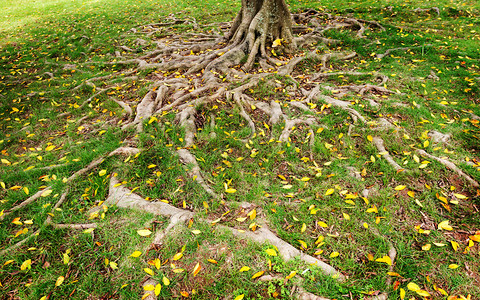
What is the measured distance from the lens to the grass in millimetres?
1921

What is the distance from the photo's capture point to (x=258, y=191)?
267 centimetres

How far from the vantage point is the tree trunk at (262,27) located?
511cm

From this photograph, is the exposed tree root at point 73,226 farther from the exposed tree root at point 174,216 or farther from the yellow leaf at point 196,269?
the yellow leaf at point 196,269

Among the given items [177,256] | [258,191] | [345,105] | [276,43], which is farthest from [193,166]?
[276,43]

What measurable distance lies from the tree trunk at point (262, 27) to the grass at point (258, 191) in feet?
3.09

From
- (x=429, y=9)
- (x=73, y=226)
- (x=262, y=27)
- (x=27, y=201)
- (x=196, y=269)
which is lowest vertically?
(x=196, y=269)

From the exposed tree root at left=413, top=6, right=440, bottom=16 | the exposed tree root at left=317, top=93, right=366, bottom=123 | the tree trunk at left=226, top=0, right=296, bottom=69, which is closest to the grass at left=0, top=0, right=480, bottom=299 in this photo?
the exposed tree root at left=317, top=93, right=366, bottom=123

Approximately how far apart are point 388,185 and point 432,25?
7.27 meters

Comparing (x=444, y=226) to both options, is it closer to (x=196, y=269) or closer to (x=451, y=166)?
(x=451, y=166)

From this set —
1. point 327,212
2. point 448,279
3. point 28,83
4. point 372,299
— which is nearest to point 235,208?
point 327,212

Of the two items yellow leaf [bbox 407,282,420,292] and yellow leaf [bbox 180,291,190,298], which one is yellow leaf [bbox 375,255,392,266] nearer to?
yellow leaf [bbox 407,282,420,292]

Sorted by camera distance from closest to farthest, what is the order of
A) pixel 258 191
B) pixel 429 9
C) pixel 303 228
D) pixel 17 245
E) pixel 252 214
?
1. pixel 17 245
2. pixel 303 228
3. pixel 252 214
4. pixel 258 191
5. pixel 429 9

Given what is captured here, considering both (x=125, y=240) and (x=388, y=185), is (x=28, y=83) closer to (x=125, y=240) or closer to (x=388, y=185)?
(x=125, y=240)

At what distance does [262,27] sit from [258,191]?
4170mm
